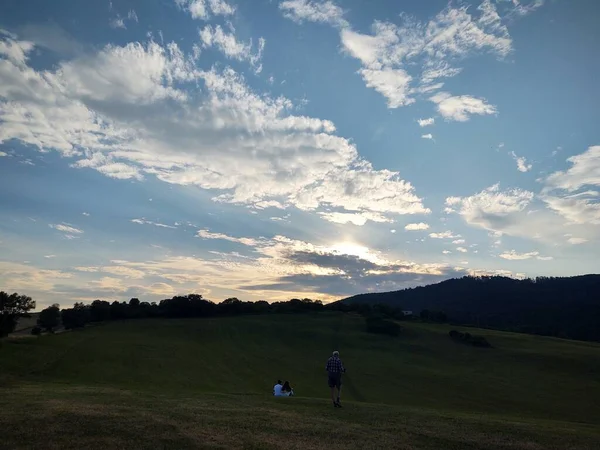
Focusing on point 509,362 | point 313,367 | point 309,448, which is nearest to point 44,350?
point 313,367

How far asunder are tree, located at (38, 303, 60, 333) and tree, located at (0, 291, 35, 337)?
1760 centimetres

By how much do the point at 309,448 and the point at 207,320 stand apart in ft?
402

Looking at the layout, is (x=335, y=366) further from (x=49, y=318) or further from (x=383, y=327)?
(x=49, y=318)

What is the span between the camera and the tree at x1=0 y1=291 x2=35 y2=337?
9344 centimetres

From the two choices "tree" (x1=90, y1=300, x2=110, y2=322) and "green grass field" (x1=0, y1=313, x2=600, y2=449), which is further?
"tree" (x1=90, y1=300, x2=110, y2=322)

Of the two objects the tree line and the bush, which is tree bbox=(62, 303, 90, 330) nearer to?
the tree line

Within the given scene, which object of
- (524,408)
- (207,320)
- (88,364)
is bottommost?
(524,408)

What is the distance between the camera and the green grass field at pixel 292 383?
55.7 ft

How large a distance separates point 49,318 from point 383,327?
280 feet

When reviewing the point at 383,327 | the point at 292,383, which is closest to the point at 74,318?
the point at 383,327

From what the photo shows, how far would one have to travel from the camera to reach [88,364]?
6431cm

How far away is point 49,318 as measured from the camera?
118438 millimetres

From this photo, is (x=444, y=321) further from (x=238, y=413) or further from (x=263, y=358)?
(x=238, y=413)

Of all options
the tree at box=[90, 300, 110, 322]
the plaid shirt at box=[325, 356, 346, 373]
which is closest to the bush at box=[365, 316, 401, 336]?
the tree at box=[90, 300, 110, 322]
